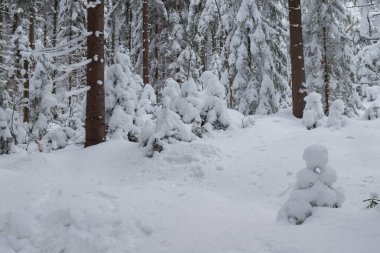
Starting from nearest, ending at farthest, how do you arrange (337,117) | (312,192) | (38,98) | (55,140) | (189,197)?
1. (312,192)
2. (189,197)
3. (337,117)
4. (55,140)
5. (38,98)

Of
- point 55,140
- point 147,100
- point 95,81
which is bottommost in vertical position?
point 55,140

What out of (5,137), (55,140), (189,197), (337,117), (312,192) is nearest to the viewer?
(312,192)

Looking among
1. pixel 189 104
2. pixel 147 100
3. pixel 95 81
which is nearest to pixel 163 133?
pixel 95 81

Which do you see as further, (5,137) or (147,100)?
(147,100)

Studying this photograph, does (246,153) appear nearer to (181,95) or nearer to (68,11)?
(181,95)

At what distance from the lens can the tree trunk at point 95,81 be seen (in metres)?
9.29

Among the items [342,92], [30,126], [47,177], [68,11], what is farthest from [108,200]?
[68,11]

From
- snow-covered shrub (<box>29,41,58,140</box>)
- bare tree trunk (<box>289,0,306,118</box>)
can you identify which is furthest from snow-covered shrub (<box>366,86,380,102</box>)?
snow-covered shrub (<box>29,41,58,140</box>)

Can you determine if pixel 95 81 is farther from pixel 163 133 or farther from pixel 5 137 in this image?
pixel 5 137

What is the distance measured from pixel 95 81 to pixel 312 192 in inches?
247

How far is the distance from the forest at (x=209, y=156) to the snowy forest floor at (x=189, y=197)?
22 mm

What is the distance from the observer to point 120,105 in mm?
11250

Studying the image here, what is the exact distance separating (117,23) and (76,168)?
2713 cm

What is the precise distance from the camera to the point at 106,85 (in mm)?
11273
